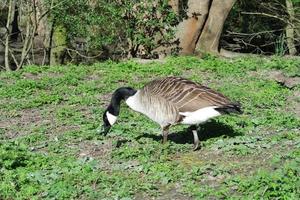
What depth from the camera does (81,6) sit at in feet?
50.0

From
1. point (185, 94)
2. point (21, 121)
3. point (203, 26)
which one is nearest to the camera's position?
point (185, 94)

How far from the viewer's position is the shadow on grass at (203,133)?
7680 millimetres

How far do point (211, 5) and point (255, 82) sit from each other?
472 cm

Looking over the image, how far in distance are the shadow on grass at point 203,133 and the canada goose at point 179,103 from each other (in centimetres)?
47

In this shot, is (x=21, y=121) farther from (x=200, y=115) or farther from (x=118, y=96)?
(x=200, y=115)

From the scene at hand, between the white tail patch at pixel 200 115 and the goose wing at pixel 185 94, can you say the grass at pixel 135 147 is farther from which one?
the goose wing at pixel 185 94

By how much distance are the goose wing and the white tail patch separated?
0.04 metres

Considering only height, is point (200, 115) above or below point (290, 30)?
below

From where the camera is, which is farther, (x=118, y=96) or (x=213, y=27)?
(x=213, y=27)

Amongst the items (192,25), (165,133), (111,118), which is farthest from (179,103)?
(192,25)

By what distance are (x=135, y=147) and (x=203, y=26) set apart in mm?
8358

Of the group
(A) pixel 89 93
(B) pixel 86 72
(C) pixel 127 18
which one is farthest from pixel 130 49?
(A) pixel 89 93

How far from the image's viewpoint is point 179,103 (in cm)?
683

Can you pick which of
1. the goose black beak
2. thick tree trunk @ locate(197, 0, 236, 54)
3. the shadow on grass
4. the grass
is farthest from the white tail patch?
thick tree trunk @ locate(197, 0, 236, 54)
